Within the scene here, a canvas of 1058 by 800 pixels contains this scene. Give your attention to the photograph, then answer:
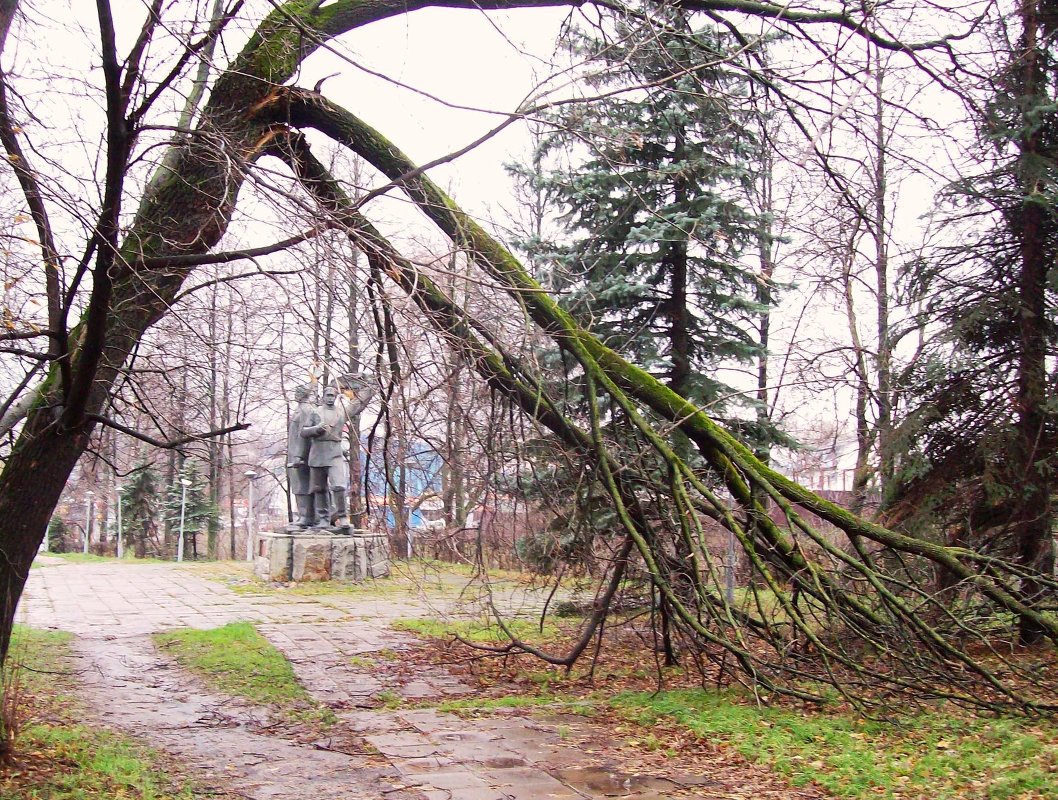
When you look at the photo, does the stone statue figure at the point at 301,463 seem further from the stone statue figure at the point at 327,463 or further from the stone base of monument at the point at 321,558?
the stone base of monument at the point at 321,558

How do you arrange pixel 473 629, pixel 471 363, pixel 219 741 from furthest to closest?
pixel 473 629 < pixel 471 363 < pixel 219 741

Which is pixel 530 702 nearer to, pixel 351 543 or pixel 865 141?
pixel 865 141

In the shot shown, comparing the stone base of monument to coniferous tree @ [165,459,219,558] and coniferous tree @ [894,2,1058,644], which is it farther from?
coniferous tree @ [165,459,219,558]

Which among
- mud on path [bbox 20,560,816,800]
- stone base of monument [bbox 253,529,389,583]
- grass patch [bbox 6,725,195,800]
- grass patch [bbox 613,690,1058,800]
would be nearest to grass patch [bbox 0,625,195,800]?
grass patch [bbox 6,725,195,800]

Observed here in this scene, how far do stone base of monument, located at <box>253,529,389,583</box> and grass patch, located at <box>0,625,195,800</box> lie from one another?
9.91 m

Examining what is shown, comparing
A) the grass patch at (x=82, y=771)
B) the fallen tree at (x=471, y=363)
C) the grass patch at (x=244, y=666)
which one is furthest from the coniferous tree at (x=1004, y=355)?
the grass patch at (x=82, y=771)

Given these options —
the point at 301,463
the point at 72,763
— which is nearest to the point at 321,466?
the point at 301,463

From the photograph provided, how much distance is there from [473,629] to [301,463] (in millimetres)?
8743

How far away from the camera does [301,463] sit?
18797 mm

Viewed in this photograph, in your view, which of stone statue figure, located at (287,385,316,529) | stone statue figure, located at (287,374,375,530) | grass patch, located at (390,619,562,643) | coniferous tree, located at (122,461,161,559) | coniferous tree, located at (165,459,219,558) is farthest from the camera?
coniferous tree, located at (122,461,161,559)

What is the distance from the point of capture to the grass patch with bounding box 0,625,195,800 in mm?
4785

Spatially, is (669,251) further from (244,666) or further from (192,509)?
(192,509)

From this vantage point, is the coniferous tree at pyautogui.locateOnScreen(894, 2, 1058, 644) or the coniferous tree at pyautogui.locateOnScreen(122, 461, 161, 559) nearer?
the coniferous tree at pyautogui.locateOnScreen(894, 2, 1058, 644)

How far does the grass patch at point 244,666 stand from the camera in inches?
290
